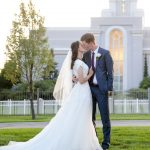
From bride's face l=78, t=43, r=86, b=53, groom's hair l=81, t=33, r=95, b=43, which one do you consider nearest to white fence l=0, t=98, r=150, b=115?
bride's face l=78, t=43, r=86, b=53

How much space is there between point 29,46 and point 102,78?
1691 cm

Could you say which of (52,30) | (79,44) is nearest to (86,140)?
(79,44)

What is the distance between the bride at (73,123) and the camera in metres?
7.72

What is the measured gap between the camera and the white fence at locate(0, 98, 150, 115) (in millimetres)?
29203

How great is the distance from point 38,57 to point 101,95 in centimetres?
1686

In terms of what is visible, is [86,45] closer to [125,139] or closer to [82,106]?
[82,106]

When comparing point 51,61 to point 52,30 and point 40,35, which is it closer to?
point 40,35

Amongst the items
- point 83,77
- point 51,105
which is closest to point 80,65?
point 83,77

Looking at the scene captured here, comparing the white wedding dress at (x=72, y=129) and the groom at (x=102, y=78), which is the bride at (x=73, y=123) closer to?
the white wedding dress at (x=72, y=129)

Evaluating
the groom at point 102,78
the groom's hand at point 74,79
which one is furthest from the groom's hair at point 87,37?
the groom's hand at point 74,79

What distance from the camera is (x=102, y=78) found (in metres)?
8.01

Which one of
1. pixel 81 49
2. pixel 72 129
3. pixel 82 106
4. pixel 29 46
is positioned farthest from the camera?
pixel 29 46

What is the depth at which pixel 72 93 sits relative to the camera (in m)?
8.09

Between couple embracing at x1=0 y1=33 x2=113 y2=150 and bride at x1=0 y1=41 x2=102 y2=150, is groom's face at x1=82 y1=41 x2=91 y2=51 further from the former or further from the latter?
bride at x1=0 y1=41 x2=102 y2=150
